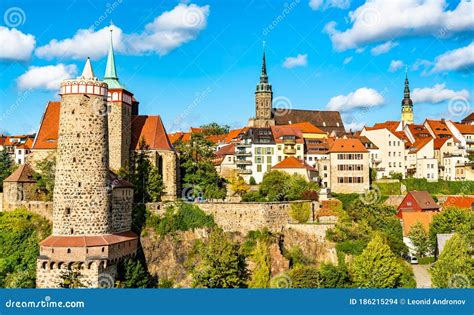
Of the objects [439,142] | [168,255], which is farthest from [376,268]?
[439,142]

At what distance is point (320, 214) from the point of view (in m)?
53.3

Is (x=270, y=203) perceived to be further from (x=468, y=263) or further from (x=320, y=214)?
(x=468, y=263)

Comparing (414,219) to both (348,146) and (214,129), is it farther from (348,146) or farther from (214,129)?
(214,129)

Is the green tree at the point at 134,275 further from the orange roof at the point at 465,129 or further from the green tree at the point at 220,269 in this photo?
the orange roof at the point at 465,129

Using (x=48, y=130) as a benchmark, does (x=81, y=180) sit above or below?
below

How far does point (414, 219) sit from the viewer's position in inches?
2170

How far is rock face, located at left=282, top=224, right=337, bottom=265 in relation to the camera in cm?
4841

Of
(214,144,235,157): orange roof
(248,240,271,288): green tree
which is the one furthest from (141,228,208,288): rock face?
(214,144,235,157): orange roof

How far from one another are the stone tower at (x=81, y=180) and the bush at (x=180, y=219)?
23.6ft

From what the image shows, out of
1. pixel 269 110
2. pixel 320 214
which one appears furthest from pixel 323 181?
pixel 269 110

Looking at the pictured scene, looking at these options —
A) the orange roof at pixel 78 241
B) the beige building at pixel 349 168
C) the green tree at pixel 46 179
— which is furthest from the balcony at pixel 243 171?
the orange roof at pixel 78 241

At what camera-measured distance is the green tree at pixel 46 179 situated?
160ft

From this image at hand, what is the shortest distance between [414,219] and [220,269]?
68.5ft

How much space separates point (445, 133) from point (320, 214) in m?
41.3
